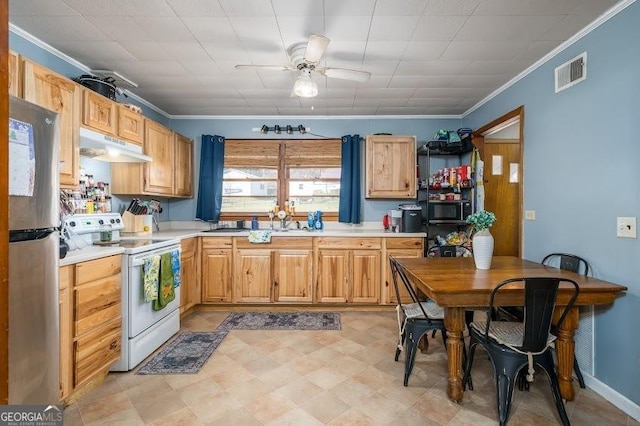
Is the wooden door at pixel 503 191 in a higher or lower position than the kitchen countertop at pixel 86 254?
higher

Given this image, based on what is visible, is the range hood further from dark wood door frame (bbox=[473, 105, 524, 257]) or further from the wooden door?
the wooden door

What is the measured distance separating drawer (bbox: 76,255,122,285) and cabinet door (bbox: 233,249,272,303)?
146cm

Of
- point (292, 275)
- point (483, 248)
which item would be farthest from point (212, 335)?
point (483, 248)

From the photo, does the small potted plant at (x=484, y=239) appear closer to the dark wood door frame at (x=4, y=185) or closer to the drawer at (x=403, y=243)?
the drawer at (x=403, y=243)

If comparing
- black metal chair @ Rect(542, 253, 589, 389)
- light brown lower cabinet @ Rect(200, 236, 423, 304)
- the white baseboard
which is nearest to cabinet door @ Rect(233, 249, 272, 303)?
light brown lower cabinet @ Rect(200, 236, 423, 304)

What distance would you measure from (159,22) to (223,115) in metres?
2.05

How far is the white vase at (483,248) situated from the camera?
2.16 meters

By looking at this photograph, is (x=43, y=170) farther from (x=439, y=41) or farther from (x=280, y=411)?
(x=439, y=41)

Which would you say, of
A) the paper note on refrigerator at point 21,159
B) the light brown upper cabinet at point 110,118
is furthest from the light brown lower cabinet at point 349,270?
the paper note on refrigerator at point 21,159

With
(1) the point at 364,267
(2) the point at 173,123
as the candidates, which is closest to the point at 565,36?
(1) the point at 364,267

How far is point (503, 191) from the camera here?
4125 millimetres

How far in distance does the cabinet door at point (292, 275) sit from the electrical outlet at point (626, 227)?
266cm

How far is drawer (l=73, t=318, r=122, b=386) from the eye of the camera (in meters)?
1.85

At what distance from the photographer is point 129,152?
2578 mm
